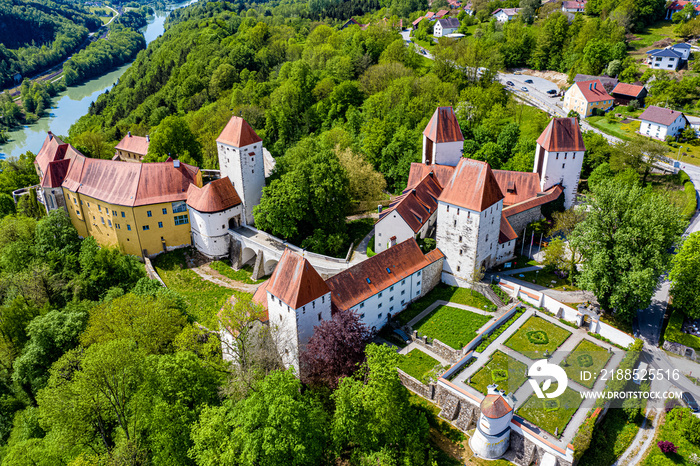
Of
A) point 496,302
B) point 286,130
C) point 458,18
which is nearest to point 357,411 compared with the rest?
point 496,302

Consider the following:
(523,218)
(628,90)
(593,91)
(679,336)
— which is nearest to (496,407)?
(679,336)

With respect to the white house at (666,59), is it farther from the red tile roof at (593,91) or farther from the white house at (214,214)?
the white house at (214,214)

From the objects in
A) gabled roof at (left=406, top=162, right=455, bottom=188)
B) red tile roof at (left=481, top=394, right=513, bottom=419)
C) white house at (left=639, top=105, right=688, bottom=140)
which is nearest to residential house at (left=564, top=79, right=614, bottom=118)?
white house at (left=639, top=105, right=688, bottom=140)

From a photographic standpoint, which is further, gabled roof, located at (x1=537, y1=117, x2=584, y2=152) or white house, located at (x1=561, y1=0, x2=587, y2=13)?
white house, located at (x1=561, y1=0, x2=587, y2=13)

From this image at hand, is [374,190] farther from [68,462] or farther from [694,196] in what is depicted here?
[68,462]

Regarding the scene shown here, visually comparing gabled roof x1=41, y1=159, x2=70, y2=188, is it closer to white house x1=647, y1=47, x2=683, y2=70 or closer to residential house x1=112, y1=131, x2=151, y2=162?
residential house x1=112, y1=131, x2=151, y2=162

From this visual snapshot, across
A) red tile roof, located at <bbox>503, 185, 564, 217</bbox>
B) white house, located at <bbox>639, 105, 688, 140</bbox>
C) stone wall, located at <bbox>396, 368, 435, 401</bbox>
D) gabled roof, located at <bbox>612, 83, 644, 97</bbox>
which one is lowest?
stone wall, located at <bbox>396, 368, 435, 401</bbox>

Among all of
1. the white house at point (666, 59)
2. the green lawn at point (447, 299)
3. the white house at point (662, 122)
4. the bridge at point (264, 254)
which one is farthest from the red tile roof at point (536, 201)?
the white house at point (666, 59)
